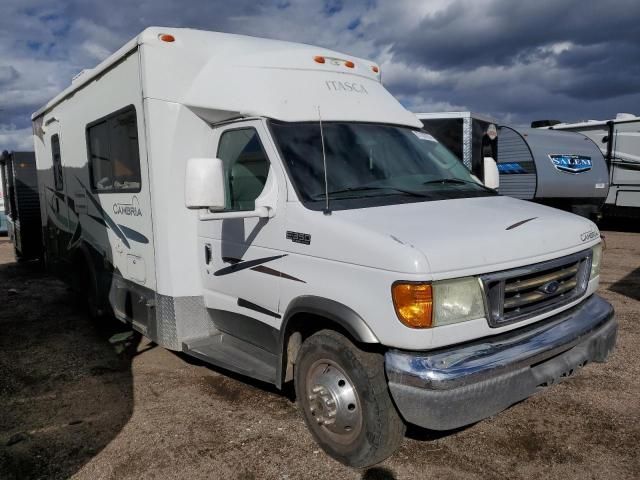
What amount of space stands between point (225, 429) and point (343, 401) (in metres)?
1.13

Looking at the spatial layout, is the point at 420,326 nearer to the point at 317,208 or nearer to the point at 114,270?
the point at 317,208

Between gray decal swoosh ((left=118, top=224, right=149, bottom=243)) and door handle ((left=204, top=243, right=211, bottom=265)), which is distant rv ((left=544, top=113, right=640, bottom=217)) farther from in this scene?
gray decal swoosh ((left=118, top=224, right=149, bottom=243))

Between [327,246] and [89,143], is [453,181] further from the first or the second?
[89,143]

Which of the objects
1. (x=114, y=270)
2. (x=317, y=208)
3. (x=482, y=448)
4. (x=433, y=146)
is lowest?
(x=482, y=448)

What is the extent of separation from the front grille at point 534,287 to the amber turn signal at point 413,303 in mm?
371

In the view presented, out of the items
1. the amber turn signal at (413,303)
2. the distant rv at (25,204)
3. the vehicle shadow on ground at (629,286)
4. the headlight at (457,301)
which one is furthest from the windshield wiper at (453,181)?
the distant rv at (25,204)

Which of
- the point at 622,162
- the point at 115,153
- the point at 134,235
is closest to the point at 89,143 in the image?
the point at 115,153

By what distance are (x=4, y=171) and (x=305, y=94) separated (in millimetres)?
10435

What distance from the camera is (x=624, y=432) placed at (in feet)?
12.6

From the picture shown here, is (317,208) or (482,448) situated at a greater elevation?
(317,208)

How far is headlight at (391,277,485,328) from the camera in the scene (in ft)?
9.80

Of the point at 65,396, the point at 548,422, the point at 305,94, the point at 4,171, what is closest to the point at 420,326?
the point at 548,422

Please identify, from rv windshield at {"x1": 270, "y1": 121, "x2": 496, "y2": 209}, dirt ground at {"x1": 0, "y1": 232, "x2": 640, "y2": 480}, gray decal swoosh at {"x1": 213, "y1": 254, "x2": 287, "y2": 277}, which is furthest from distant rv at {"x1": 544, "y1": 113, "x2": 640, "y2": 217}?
gray decal swoosh at {"x1": 213, "y1": 254, "x2": 287, "y2": 277}

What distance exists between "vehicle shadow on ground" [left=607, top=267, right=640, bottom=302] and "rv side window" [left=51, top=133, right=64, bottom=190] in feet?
25.2
